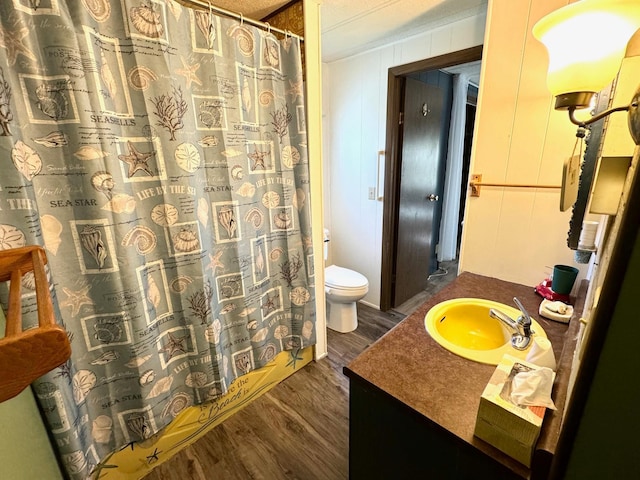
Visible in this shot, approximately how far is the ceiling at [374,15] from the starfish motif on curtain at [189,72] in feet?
1.99

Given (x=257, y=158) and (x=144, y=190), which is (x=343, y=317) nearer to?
(x=257, y=158)

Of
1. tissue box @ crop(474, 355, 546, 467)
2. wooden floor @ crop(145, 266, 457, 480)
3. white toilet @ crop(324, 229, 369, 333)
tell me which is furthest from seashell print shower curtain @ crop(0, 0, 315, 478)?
tissue box @ crop(474, 355, 546, 467)

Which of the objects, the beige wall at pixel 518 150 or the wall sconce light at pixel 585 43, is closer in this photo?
the wall sconce light at pixel 585 43

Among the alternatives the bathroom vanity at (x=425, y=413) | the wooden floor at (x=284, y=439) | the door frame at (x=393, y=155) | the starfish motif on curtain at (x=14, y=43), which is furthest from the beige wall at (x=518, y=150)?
the starfish motif on curtain at (x=14, y=43)

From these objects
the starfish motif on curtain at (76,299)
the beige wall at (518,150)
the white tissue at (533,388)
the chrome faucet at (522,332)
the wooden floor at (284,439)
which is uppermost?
the beige wall at (518,150)

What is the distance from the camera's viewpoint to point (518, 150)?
Result: 1377 mm

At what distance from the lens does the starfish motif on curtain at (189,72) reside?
46.9 inches

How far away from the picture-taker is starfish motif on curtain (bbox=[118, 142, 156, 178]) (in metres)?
1.11

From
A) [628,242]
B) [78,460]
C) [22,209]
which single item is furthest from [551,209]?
[78,460]

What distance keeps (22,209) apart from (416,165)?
2.52 m

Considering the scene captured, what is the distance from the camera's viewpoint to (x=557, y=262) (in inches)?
53.5

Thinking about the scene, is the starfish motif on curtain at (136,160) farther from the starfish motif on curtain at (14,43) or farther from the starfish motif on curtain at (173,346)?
the starfish motif on curtain at (173,346)

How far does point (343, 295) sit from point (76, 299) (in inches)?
64.1

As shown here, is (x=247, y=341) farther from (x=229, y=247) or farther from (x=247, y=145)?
(x=247, y=145)
